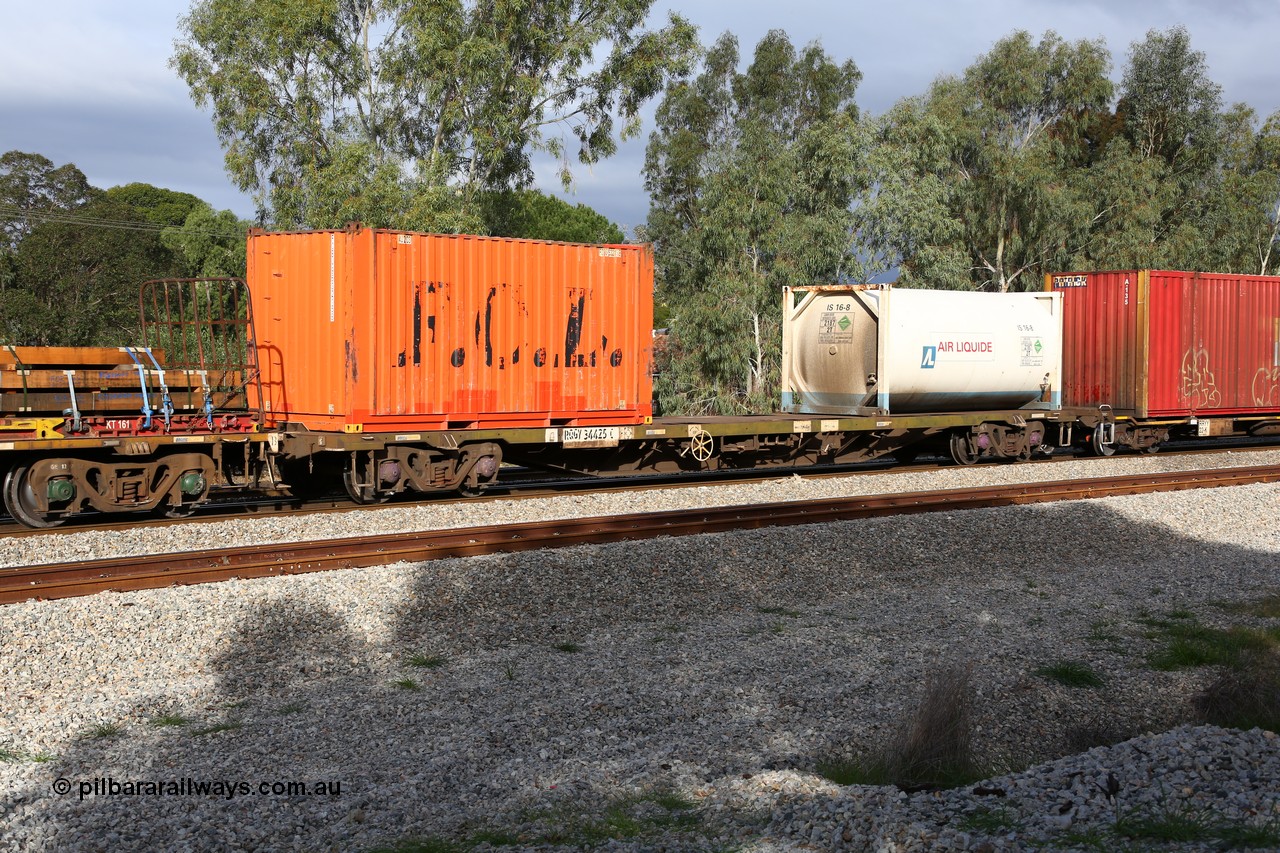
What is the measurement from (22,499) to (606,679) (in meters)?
8.00

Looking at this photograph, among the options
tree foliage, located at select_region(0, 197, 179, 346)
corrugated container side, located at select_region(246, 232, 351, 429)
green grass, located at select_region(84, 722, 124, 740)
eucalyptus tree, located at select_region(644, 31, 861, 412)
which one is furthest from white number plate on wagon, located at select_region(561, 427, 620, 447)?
tree foliage, located at select_region(0, 197, 179, 346)

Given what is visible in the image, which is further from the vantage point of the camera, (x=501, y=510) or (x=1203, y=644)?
(x=501, y=510)

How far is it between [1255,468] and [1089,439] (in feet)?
11.7

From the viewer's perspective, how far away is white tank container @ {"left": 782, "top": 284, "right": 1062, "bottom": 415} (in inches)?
687

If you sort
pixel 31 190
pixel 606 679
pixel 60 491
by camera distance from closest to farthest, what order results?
pixel 606 679 → pixel 60 491 → pixel 31 190

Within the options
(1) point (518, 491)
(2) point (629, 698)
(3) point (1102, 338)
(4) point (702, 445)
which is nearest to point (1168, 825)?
(2) point (629, 698)

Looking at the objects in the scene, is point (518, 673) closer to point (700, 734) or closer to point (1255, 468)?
point (700, 734)

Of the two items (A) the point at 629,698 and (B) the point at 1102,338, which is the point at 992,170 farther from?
(A) the point at 629,698

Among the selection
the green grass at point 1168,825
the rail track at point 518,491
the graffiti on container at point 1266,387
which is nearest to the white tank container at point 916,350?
the rail track at point 518,491

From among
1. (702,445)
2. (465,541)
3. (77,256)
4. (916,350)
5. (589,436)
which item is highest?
(77,256)

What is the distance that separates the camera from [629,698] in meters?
6.79

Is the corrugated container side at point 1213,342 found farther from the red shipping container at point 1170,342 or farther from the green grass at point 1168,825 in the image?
the green grass at point 1168,825

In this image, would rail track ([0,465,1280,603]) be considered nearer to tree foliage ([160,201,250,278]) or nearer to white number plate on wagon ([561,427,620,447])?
white number plate on wagon ([561,427,620,447])

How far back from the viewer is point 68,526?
38.9ft
